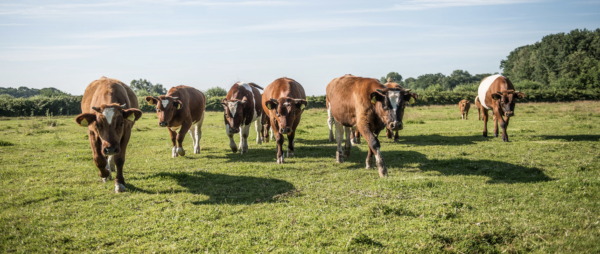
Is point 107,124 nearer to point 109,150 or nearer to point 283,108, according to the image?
point 109,150

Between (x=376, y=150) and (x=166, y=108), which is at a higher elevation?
(x=166, y=108)

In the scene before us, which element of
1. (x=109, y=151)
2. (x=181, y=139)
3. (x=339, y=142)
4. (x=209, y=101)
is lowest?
(x=339, y=142)

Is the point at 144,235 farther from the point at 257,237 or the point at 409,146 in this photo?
the point at 409,146

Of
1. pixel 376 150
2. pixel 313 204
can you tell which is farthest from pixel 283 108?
pixel 313 204

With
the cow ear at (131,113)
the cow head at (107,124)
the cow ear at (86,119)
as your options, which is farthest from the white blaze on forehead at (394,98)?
the cow ear at (86,119)

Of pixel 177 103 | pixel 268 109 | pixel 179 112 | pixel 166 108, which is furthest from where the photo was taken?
pixel 179 112

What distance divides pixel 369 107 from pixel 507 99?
26.1 ft

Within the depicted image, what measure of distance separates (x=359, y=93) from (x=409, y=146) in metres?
4.80

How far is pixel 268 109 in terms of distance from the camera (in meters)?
10.5

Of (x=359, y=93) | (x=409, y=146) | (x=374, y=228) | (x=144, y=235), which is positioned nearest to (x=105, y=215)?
(x=144, y=235)

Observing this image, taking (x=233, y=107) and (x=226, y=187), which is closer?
(x=226, y=187)

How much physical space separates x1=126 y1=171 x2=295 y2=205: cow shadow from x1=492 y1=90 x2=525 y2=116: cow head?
9.92 meters

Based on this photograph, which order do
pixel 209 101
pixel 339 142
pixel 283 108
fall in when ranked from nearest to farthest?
1. pixel 283 108
2. pixel 339 142
3. pixel 209 101

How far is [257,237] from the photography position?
4.54 metres
